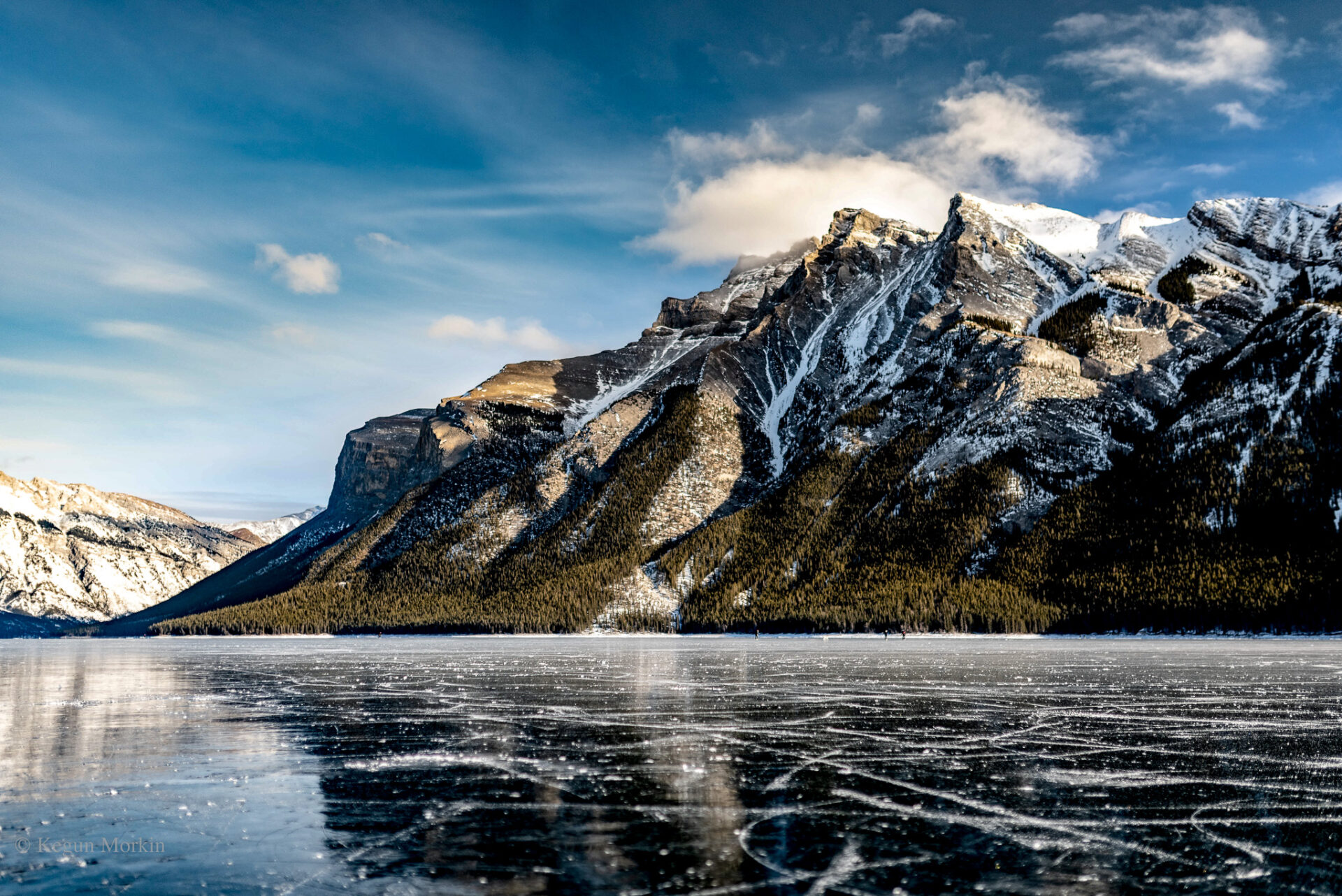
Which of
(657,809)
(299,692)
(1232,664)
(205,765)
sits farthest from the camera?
(1232,664)

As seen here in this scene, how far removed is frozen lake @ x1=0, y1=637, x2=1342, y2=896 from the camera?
746 inches

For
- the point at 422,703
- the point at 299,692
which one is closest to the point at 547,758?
Result: the point at 422,703

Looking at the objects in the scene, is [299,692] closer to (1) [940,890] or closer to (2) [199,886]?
(2) [199,886]

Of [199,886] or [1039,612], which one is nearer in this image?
[199,886]

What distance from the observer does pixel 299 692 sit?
190 ft

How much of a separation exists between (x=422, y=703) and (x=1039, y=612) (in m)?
171

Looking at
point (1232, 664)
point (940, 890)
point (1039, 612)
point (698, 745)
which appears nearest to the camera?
point (940, 890)

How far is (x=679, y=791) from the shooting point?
2659cm

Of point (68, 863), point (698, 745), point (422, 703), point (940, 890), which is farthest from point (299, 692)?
point (940, 890)

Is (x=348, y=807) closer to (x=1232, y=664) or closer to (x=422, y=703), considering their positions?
(x=422, y=703)

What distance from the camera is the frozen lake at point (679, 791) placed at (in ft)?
62.2

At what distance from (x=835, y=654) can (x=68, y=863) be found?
94608mm

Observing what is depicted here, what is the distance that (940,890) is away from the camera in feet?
58.5

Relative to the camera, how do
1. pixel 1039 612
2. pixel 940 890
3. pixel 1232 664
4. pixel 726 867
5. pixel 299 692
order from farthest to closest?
pixel 1039 612
pixel 1232 664
pixel 299 692
pixel 726 867
pixel 940 890
